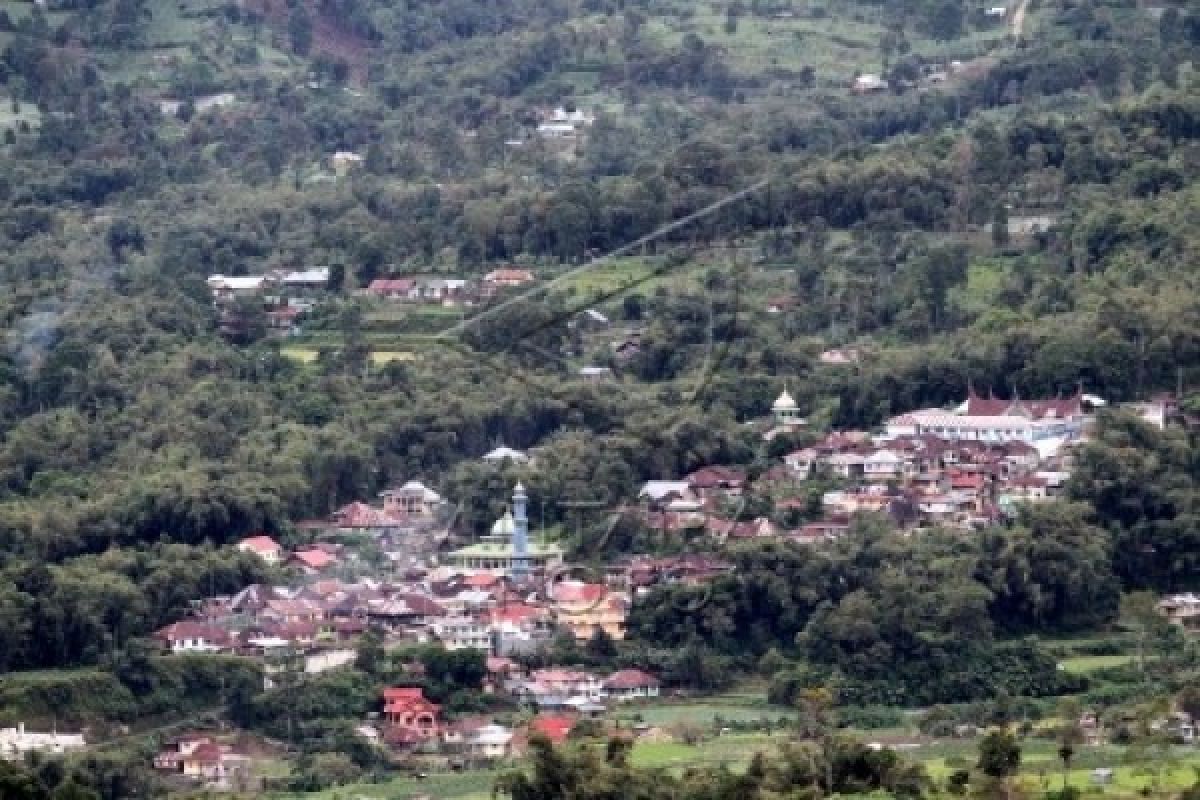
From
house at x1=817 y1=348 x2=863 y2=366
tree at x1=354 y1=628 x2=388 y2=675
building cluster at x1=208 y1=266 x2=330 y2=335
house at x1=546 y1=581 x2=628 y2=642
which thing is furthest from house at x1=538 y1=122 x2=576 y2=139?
tree at x1=354 y1=628 x2=388 y2=675

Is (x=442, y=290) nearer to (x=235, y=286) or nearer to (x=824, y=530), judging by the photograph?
(x=235, y=286)

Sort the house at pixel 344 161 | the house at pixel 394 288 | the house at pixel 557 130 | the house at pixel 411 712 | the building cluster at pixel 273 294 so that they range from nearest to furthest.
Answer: the house at pixel 411 712, the building cluster at pixel 273 294, the house at pixel 394 288, the house at pixel 344 161, the house at pixel 557 130

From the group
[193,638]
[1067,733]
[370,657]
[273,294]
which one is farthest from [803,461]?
[1067,733]

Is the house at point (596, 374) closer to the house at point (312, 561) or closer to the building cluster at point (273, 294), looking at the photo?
the building cluster at point (273, 294)

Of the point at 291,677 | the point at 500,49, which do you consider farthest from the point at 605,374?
the point at 500,49

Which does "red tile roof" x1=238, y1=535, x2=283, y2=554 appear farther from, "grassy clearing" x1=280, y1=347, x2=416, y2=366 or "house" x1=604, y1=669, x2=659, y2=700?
"grassy clearing" x1=280, y1=347, x2=416, y2=366

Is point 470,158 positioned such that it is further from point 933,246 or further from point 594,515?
point 594,515

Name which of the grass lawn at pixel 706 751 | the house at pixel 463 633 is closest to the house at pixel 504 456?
the house at pixel 463 633
